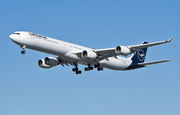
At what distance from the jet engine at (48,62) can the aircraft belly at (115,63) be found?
770 centimetres

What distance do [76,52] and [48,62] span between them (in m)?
6.38

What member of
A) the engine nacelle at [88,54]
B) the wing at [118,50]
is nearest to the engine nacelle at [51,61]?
the engine nacelle at [88,54]

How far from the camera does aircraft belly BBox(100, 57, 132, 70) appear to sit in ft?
163

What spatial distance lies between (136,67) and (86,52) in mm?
13358

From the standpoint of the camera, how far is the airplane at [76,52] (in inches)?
1649

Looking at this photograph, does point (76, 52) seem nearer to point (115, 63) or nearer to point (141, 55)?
point (115, 63)

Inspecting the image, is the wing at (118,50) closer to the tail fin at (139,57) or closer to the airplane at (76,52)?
the airplane at (76,52)

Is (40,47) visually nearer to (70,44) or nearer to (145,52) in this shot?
(70,44)

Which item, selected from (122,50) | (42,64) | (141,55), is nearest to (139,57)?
(141,55)

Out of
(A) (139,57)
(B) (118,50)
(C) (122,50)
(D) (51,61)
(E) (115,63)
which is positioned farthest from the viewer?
(A) (139,57)

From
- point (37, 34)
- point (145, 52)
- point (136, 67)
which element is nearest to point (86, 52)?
point (37, 34)

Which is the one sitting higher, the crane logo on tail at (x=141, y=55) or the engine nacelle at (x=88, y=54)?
the crane logo on tail at (x=141, y=55)

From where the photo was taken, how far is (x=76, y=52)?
148 ft

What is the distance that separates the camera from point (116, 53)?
4559 cm
